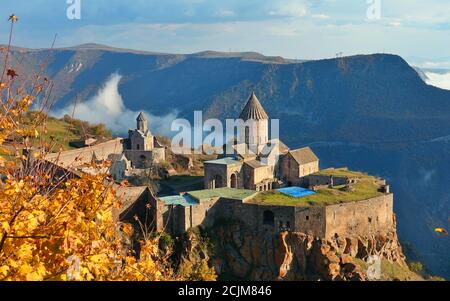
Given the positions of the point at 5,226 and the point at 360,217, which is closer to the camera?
the point at 5,226

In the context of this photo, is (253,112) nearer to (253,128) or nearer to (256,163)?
(253,128)

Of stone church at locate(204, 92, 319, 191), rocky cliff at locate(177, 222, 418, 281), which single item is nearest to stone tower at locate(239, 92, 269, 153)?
stone church at locate(204, 92, 319, 191)

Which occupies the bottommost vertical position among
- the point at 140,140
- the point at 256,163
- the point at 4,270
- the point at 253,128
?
the point at 256,163

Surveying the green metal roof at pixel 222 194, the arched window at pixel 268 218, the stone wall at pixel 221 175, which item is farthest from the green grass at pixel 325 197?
the stone wall at pixel 221 175

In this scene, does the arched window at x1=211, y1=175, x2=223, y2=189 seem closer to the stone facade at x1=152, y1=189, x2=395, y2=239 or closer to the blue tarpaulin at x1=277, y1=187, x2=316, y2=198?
the blue tarpaulin at x1=277, y1=187, x2=316, y2=198

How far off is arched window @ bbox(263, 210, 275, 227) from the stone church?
4845 millimetres

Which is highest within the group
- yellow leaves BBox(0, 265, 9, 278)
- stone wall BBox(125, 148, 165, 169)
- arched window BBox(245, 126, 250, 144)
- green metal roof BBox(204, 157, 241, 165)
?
yellow leaves BBox(0, 265, 9, 278)

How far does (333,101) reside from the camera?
9125 centimetres

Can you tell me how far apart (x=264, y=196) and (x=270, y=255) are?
9.78ft

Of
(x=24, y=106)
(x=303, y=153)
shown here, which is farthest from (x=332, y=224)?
(x=24, y=106)

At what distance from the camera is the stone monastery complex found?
24438mm

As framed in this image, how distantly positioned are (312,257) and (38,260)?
19.7 meters

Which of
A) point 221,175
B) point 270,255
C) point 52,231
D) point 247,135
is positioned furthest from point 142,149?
point 52,231

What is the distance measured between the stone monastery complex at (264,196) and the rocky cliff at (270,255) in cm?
44
